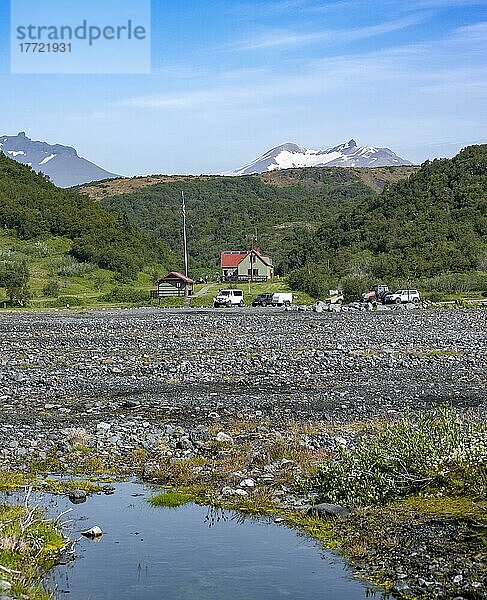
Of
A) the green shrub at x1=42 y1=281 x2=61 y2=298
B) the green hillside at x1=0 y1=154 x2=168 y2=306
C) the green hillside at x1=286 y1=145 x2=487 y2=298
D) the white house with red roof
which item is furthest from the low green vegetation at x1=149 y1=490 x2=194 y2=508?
the white house with red roof

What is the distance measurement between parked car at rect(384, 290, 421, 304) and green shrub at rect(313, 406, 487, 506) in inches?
2145

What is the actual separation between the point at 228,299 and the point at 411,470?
57.2 metres

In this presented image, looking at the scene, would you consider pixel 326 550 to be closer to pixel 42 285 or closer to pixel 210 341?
pixel 210 341

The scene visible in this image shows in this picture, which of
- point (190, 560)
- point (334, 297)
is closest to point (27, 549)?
point (190, 560)

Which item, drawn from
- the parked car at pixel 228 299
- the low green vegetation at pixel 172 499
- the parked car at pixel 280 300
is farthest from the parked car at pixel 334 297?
the low green vegetation at pixel 172 499

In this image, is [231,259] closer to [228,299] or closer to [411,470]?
[228,299]

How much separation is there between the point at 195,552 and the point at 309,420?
22.5ft

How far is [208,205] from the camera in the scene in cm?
19988

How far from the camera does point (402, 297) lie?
65.6 metres

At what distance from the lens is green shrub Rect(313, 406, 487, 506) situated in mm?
10797

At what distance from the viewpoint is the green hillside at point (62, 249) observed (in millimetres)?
75938

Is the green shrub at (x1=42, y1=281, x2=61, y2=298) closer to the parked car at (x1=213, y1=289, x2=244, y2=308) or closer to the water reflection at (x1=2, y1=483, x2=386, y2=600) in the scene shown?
the parked car at (x1=213, y1=289, x2=244, y2=308)

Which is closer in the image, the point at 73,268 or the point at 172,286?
the point at 172,286

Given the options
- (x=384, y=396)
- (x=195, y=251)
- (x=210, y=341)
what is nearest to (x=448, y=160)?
(x=195, y=251)
